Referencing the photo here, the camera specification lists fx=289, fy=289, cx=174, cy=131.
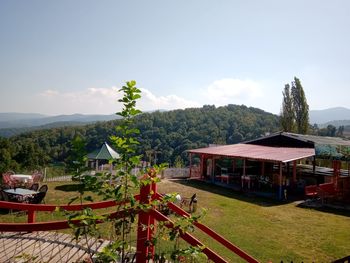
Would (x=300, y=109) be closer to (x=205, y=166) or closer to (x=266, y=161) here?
(x=205, y=166)

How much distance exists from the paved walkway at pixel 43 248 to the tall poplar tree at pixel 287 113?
3206 centimetres

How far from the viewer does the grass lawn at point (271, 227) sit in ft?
27.4

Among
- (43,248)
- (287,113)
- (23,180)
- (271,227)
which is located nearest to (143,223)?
(43,248)

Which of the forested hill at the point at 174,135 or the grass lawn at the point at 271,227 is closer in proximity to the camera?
the grass lawn at the point at 271,227

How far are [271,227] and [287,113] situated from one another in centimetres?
2649

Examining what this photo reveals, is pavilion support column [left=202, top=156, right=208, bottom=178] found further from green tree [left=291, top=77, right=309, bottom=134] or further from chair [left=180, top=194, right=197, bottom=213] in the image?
green tree [left=291, top=77, right=309, bottom=134]

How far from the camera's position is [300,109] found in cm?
3441

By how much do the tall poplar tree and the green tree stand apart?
1.53ft

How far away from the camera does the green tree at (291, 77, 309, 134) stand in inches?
1340

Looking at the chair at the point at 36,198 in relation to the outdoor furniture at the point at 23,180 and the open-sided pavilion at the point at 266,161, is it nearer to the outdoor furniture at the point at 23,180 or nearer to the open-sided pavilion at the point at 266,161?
the outdoor furniture at the point at 23,180

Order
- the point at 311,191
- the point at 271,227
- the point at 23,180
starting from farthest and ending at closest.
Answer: the point at 311,191 → the point at 23,180 → the point at 271,227

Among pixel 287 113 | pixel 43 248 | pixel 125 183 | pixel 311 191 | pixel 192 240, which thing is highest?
pixel 287 113

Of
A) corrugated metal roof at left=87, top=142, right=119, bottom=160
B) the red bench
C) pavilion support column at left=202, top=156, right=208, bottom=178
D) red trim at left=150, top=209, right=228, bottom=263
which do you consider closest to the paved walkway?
red trim at left=150, top=209, right=228, bottom=263

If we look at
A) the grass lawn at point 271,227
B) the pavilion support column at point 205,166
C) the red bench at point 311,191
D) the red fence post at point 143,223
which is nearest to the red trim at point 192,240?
the red fence post at point 143,223
